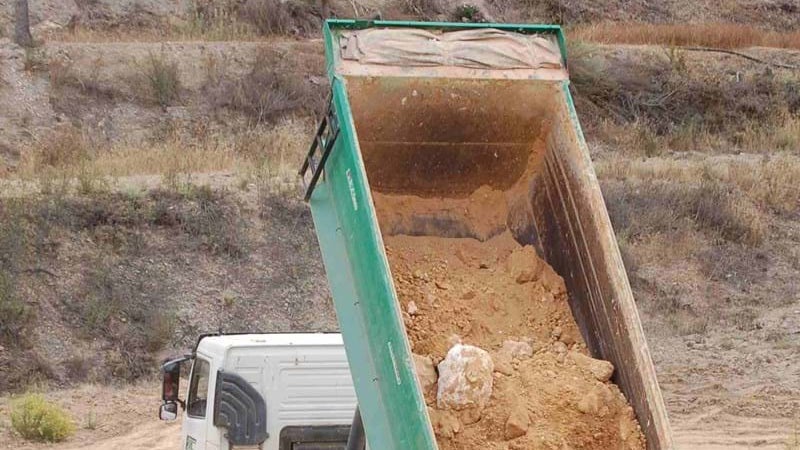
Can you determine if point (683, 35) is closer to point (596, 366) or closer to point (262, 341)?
point (262, 341)

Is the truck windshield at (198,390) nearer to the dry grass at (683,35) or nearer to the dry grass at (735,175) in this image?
the dry grass at (735,175)

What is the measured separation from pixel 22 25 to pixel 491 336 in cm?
2223

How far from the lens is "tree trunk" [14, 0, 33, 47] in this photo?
26.5 m

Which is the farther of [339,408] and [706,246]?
[706,246]

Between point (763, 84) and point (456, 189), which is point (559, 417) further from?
point (763, 84)

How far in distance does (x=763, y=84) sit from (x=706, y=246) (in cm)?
920

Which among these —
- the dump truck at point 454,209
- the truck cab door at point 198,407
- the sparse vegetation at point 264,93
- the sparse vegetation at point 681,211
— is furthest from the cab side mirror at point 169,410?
the sparse vegetation at point 264,93

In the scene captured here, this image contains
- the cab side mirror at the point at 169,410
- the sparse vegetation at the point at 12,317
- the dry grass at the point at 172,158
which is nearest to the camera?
the cab side mirror at the point at 169,410

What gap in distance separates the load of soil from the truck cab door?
2.15 m

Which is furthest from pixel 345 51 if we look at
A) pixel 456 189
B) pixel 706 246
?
pixel 706 246

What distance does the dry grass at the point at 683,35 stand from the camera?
32312 millimetres

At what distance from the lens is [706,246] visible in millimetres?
21953

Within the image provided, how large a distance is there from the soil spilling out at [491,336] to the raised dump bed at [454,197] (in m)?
0.02

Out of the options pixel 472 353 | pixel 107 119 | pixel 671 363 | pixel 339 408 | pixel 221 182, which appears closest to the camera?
pixel 472 353
